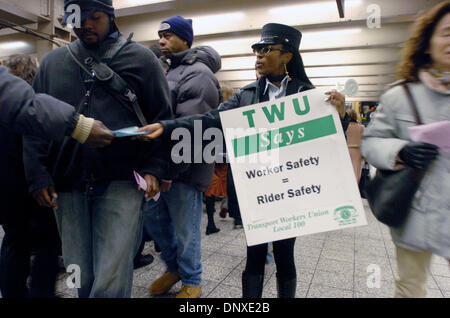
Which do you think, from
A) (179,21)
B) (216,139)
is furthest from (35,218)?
(179,21)

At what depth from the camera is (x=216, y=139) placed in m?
1.90

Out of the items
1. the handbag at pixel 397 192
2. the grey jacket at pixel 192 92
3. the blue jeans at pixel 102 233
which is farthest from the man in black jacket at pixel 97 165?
the handbag at pixel 397 192

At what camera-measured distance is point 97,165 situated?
147cm

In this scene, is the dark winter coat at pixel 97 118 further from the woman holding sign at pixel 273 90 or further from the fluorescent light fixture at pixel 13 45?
the fluorescent light fixture at pixel 13 45

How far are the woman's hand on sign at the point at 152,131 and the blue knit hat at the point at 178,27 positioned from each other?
1.13m

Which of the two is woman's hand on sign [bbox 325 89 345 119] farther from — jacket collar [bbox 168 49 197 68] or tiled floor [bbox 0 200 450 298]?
tiled floor [bbox 0 200 450 298]

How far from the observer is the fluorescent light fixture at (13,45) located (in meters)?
11.5

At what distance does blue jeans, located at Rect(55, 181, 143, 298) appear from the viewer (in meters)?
1.46

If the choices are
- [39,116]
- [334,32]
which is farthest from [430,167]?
[334,32]

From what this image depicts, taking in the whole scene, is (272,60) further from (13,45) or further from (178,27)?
(13,45)

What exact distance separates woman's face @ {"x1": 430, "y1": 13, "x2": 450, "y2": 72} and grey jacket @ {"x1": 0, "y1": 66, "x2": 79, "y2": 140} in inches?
65.0

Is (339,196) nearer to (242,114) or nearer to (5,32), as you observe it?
(242,114)
